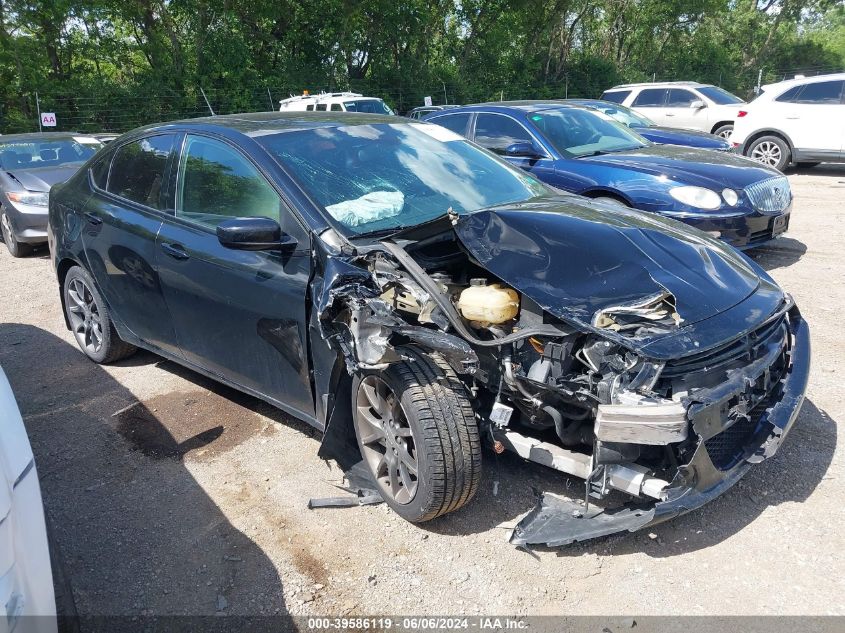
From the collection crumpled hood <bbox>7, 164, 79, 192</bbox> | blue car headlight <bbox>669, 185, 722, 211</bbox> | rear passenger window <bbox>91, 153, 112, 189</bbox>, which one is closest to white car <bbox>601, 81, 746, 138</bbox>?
blue car headlight <bbox>669, 185, 722, 211</bbox>

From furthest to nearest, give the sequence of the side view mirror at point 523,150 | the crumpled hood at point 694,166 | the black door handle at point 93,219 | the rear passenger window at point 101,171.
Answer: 1. the side view mirror at point 523,150
2. the crumpled hood at point 694,166
3. the rear passenger window at point 101,171
4. the black door handle at point 93,219

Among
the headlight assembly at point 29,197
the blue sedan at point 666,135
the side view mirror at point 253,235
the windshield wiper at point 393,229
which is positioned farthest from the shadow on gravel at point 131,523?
the blue sedan at point 666,135

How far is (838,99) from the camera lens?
1166 cm

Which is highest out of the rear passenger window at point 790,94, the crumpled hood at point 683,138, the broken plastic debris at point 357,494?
the rear passenger window at point 790,94

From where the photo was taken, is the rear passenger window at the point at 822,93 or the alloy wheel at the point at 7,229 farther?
the rear passenger window at the point at 822,93

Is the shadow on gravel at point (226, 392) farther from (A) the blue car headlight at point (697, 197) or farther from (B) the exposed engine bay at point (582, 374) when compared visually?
(A) the blue car headlight at point (697, 197)

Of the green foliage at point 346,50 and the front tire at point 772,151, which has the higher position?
the green foliage at point 346,50

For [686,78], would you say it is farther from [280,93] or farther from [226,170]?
[226,170]

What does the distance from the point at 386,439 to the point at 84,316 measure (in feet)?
10.3

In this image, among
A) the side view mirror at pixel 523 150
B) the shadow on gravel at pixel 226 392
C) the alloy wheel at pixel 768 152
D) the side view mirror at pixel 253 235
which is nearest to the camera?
the side view mirror at pixel 253 235

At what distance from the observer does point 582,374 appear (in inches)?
111

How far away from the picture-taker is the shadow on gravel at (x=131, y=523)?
2.88 meters

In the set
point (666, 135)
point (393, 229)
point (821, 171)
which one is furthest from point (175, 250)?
point (821, 171)

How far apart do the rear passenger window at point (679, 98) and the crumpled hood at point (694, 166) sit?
26.9 ft
